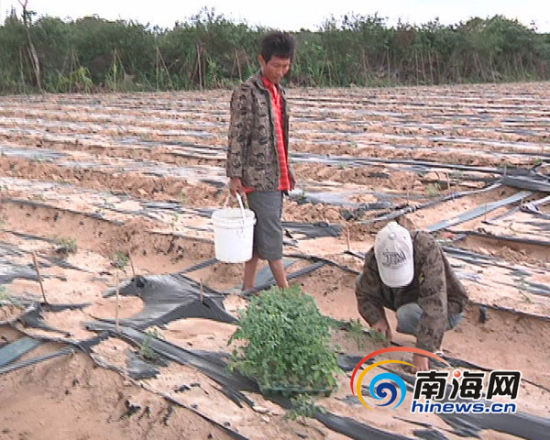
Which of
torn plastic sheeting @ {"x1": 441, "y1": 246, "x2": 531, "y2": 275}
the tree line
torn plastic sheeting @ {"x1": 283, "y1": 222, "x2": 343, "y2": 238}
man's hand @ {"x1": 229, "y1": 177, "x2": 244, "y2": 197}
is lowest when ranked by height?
torn plastic sheeting @ {"x1": 441, "y1": 246, "x2": 531, "y2": 275}

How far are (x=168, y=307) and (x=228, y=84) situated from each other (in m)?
16.4

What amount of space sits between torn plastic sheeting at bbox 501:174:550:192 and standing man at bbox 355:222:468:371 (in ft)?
9.15

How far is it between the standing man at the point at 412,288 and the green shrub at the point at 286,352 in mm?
415

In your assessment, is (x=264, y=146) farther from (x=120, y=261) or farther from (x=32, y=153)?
(x=32, y=153)

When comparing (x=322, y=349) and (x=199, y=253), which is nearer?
(x=322, y=349)

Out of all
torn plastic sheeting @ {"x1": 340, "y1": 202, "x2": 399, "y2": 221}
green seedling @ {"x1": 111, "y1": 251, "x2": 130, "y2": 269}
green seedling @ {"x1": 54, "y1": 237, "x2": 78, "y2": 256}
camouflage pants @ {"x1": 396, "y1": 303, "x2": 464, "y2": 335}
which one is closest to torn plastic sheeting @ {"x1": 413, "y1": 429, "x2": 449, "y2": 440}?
camouflage pants @ {"x1": 396, "y1": 303, "x2": 464, "y2": 335}

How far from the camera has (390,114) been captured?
35.2 ft

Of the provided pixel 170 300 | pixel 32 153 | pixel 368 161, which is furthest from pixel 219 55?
pixel 170 300

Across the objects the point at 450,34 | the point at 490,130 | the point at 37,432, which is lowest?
the point at 37,432

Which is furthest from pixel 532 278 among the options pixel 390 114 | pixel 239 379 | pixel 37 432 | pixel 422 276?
pixel 390 114

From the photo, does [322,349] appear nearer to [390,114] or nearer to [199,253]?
[199,253]

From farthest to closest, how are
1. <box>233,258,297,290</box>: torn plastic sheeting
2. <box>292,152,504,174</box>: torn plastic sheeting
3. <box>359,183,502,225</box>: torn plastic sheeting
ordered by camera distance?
1. <box>292,152,504,174</box>: torn plastic sheeting
2. <box>359,183,502,225</box>: torn plastic sheeting
3. <box>233,258,297,290</box>: torn plastic sheeting

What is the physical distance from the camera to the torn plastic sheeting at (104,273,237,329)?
3.10 metres

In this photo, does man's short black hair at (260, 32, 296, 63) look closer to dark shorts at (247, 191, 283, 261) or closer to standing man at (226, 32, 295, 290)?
standing man at (226, 32, 295, 290)
